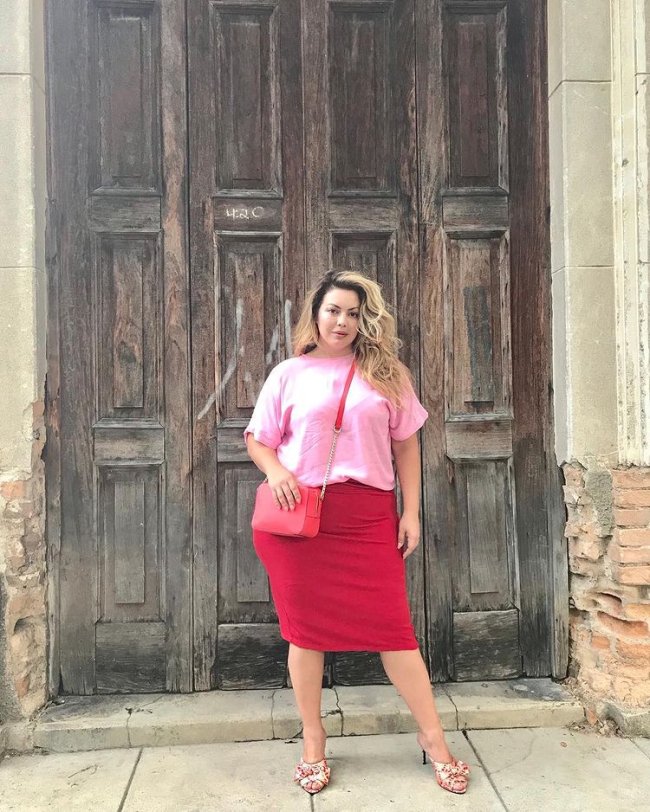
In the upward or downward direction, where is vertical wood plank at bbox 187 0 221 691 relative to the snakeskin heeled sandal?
upward

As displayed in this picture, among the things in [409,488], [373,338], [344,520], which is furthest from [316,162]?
[344,520]

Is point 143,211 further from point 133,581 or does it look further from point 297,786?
point 297,786

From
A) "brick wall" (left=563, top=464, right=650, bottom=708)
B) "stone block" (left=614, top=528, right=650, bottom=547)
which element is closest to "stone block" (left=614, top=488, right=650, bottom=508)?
"brick wall" (left=563, top=464, right=650, bottom=708)

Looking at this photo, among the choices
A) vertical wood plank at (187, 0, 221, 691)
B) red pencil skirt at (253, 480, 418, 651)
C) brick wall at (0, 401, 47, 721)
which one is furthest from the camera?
vertical wood plank at (187, 0, 221, 691)

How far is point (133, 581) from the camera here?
291cm

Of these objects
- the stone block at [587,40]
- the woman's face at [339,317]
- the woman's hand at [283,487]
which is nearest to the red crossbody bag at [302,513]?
the woman's hand at [283,487]

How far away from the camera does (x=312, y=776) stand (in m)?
2.32

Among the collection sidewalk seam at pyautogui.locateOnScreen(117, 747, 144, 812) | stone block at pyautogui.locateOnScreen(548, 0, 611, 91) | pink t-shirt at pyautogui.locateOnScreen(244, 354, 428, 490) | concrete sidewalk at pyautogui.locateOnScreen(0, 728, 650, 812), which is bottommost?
sidewalk seam at pyautogui.locateOnScreen(117, 747, 144, 812)

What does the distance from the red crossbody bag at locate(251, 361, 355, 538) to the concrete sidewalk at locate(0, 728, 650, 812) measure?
3.33 ft

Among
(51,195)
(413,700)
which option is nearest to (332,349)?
(413,700)

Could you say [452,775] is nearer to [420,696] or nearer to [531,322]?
[420,696]

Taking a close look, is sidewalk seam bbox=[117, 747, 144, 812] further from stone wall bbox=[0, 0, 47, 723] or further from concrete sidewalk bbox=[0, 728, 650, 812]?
stone wall bbox=[0, 0, 47, 723]

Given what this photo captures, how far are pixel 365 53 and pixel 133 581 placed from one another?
284 cm

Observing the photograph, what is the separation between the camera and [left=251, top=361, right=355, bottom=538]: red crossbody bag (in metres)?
2.20
